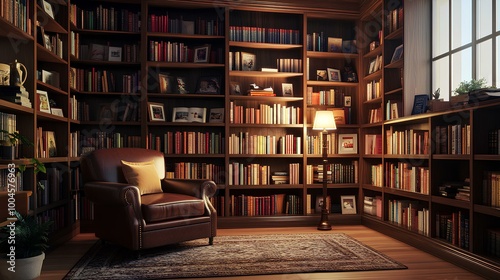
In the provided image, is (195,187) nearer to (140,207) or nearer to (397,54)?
(140,207)

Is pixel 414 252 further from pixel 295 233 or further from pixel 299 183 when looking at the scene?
pixel 299 183

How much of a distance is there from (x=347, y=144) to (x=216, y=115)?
5.70ft

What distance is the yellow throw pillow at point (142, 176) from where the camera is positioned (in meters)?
3.77

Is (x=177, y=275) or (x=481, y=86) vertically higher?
(x=481, y=86)

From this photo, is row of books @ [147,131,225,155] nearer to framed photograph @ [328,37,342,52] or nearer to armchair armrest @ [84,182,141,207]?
armchair armrest @ [84,182,141,207]

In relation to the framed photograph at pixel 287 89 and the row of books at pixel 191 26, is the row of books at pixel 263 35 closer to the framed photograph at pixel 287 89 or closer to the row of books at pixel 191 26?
the row of books at pixel 191 26

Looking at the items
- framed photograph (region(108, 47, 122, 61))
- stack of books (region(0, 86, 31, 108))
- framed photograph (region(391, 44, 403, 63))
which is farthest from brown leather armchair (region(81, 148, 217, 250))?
framed photograph (region(391, 44, 403, 63))

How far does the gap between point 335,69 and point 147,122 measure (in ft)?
8.32

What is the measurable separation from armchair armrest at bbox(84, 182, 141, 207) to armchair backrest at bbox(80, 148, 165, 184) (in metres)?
0.20

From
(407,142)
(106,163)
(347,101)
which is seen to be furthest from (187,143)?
(407,142)

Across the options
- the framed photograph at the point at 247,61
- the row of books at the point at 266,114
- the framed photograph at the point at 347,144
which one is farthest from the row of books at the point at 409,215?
the framed photograph at the point at 247,61

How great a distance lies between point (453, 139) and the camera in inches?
134

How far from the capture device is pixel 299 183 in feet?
16.6

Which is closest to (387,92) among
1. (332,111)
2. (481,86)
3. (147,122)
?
(332,111)
